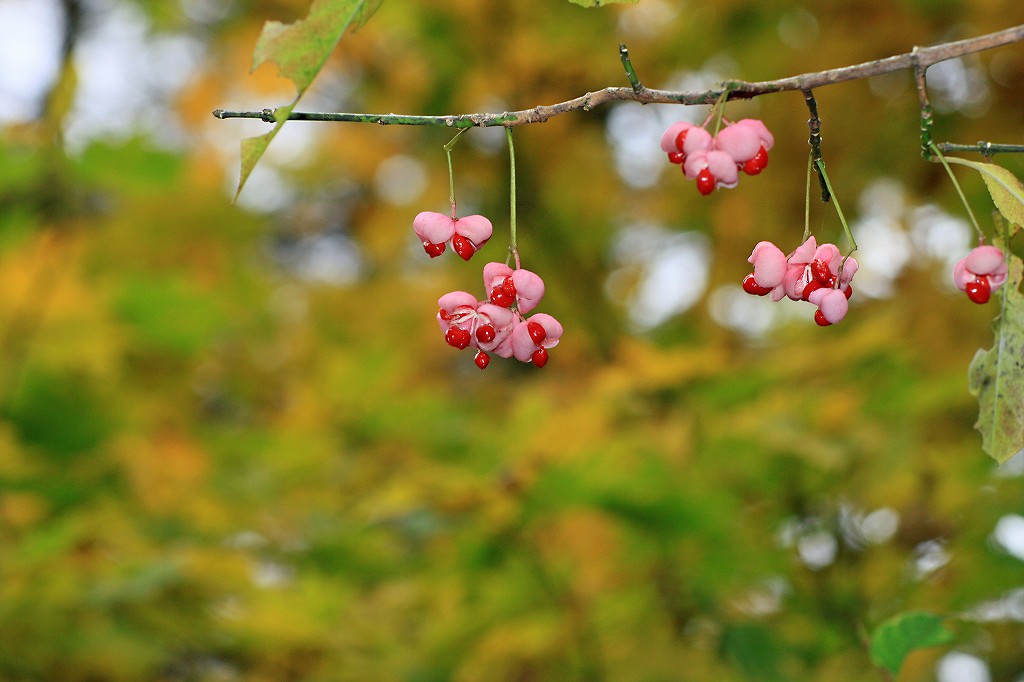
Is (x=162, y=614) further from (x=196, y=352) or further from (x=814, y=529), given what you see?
(x=814, y=529)

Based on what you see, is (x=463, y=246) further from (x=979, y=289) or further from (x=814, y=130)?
(x=979, y=289)

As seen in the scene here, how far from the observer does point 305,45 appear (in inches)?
23.2

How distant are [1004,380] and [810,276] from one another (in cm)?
16

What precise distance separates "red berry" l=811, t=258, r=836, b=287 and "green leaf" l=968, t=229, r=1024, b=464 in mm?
128

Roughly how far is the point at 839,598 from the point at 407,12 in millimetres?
1674

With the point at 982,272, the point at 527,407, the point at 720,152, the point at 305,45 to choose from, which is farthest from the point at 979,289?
the point at 527,407

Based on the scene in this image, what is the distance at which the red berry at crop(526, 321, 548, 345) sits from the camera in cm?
75

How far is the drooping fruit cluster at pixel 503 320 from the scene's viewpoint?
0.75 metres

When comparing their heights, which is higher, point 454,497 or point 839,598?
point 454,497

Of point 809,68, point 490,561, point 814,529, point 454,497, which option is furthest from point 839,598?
point 809,68

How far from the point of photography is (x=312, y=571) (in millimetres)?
1734

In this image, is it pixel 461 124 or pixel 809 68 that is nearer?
pixel 461 124

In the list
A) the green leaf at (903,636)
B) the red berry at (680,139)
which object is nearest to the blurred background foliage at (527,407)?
the green leaf at (903,636)

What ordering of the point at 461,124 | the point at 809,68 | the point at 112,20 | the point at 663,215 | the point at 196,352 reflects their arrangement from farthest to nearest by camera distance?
the point at 112,20, the point at 663,215, the point at 809,68, the point at 196,352, the point at 461,124
